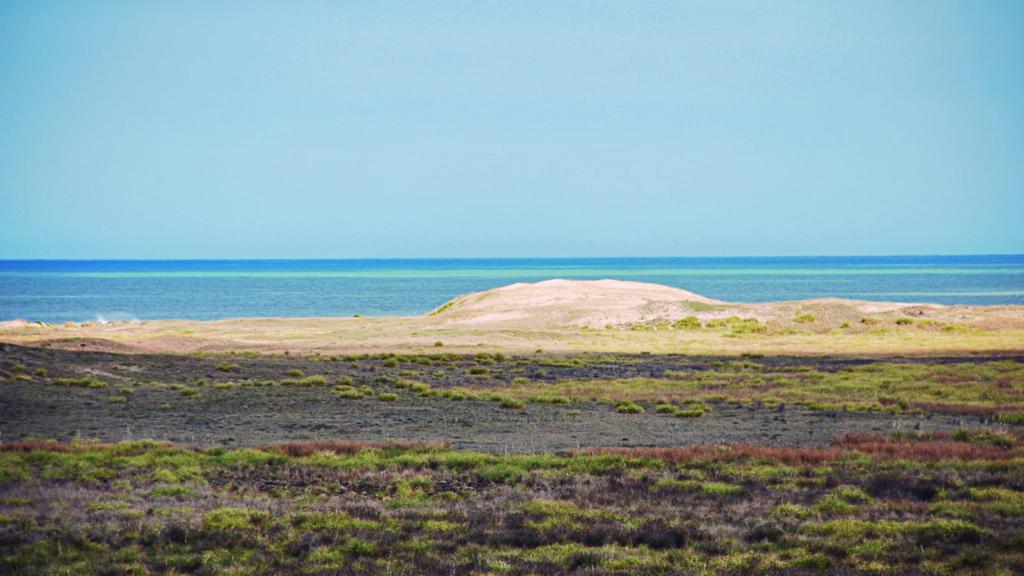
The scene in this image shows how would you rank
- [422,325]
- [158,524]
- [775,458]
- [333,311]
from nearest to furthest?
[158,524]
[775,458]
[422,325]
[333,311]

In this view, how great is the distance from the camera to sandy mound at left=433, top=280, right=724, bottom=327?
73375mm

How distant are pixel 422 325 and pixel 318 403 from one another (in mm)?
41328

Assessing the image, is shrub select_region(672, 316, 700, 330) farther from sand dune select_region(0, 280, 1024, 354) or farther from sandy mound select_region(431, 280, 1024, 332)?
sandy mound select_region(431, 280, 1024, 332)

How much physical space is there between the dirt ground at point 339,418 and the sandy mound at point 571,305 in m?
32.9

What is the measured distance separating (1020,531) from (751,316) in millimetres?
57806

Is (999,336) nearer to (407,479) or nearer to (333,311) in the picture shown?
(407,479)

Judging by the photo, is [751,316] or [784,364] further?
[751,316]

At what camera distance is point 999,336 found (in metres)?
58.5

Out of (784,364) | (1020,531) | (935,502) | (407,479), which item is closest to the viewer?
(1020,531)

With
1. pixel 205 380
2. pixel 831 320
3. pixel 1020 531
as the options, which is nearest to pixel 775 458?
pixel 1020 531

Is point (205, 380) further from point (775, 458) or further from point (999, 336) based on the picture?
point (999, 336)

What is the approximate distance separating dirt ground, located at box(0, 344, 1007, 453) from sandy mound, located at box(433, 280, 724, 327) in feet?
108

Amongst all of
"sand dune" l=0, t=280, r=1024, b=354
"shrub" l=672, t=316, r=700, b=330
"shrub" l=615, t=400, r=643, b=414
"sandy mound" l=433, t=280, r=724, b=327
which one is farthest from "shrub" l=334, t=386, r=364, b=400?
"shrub" l=672, t=316, r=700, b=330

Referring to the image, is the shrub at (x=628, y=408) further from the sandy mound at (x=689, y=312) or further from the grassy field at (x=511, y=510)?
the sandy mound at (x=689, y=312)
